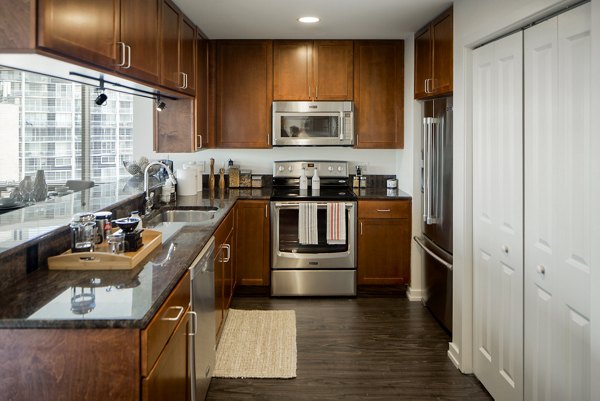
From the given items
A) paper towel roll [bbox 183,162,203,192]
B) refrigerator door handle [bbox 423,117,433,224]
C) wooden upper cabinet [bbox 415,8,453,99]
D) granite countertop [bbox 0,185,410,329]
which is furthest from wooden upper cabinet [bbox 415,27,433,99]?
granite countertop [bbox 0,185,410,329]

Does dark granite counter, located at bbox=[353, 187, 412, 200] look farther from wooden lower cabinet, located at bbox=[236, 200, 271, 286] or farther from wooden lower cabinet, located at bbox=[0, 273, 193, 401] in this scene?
wooden lower cabinet, located at bbox=[0, 273, 193, 401]

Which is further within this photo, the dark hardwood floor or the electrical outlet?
the electrical outlet

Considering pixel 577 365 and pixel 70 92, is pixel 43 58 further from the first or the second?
pixel 70 92

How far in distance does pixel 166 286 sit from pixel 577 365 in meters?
1.58

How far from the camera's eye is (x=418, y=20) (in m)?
4.05

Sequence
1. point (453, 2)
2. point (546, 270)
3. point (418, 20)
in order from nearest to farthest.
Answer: point (546, 270) < point (453, 2) < point (418, 20)

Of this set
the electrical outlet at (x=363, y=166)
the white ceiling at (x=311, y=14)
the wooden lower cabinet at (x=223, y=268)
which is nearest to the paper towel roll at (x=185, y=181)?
the wooden lower cabinet at (x=223, y=268)

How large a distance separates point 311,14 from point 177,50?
3.41 feet

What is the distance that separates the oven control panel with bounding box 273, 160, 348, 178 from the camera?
5191 mm

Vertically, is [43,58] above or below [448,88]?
below

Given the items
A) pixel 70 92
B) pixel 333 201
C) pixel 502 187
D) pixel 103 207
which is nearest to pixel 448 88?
pixel 502 187

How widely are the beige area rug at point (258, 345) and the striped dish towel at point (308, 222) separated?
0.68m

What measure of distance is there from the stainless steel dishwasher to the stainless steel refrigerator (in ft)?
5.50

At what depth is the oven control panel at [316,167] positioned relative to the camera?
17.0ft
